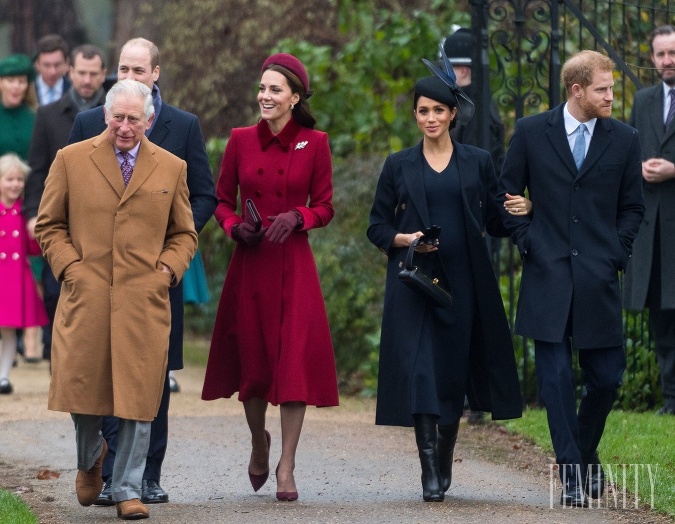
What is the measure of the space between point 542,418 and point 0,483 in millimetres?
3326

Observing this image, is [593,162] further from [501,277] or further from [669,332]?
[501,277]

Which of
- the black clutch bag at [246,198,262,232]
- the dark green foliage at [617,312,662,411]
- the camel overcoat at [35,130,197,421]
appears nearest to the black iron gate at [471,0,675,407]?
the dark green foliage at [617,312,662,411]

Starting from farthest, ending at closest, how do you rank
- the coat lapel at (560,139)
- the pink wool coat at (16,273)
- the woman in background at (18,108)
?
the woman in background at (18,108), the pink wool coat at (16,273), the coat lapel at (560,139)

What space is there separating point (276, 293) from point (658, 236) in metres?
3.16

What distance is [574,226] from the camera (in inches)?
271

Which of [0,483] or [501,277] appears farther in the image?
[501,277]

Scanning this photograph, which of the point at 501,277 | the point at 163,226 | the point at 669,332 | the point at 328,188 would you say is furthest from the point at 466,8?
the point at 163,226

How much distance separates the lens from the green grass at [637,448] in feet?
23.1

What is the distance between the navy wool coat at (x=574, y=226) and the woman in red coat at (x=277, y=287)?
0.91 metres

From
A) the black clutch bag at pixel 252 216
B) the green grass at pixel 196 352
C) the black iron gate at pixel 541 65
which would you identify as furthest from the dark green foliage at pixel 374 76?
the black clutch bag at pixel 252 216

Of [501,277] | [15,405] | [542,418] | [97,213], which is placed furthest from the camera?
[501,277]

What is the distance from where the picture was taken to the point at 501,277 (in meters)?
11.2

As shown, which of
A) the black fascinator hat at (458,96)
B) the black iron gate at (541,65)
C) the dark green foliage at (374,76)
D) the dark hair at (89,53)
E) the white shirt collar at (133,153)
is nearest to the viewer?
the white shirt collar at (133,153)

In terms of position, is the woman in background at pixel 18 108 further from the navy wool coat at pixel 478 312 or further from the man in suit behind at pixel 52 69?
the navy wool coat at pixel 478 312
